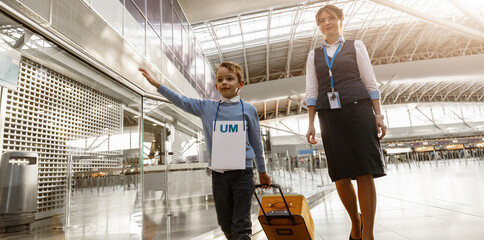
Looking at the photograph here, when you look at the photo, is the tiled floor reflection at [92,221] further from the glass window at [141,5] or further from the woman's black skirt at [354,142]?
the glass window at [141,5]

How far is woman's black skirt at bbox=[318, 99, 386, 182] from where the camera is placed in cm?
171

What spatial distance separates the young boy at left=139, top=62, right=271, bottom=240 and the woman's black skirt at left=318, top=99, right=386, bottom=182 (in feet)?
1.60

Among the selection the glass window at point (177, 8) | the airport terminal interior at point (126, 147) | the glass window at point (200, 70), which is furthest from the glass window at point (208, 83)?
the glass window at point (177, 8)

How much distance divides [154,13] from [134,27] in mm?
1796

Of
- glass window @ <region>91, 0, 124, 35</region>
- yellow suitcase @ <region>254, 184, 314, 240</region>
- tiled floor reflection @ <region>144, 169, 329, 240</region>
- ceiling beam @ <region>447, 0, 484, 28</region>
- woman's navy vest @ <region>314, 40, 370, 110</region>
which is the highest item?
ceiling beam @ <region>447, 0, 484, 28</region>

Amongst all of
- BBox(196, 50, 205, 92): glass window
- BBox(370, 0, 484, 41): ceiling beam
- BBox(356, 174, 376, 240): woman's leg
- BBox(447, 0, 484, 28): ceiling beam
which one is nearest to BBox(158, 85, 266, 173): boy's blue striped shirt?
BBox(356, 174, 376, 240): woman's leg

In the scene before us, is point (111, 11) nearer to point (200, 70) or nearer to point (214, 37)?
point (200, 70)

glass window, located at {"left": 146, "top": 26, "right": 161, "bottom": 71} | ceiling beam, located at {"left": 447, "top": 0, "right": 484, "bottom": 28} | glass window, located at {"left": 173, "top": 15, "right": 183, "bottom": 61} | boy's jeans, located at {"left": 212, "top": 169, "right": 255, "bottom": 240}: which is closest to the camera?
boy's jeans, located at {"left": 212, "top": 169, "right": 255, "bottom": 240}

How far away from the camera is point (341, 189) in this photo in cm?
191

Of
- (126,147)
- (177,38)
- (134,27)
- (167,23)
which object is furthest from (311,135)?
(177,38)

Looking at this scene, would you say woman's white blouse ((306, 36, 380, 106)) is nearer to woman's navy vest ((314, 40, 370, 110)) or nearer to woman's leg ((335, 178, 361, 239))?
woman's navy vest ((314, 40, 370, 110))

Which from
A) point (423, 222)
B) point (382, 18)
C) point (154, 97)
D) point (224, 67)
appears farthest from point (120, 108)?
point (382, 18)

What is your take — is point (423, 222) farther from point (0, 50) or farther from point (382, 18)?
point (382, 18)

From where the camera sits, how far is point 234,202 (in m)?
1.62
